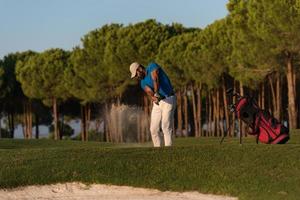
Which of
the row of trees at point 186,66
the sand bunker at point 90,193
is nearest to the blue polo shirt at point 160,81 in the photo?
the sand bunker at point 90,193

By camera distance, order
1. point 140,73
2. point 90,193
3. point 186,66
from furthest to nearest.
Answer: point 186,66 < point 140,73 < point 90,193

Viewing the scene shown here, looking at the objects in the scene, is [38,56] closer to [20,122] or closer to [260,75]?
[20,122]

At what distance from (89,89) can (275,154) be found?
48.6 meters

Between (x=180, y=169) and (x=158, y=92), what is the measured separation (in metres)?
2.79

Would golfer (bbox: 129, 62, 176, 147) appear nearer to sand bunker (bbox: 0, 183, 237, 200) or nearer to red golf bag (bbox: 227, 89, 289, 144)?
red golf bag (bbox: 227, 89, 289, 144)

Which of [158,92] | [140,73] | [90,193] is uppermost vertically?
[140,73]

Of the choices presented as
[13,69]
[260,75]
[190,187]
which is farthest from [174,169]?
[13,69]

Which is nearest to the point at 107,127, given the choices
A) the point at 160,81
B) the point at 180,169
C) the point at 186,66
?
the point at 186,66

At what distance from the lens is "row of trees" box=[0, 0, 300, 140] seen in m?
39.2

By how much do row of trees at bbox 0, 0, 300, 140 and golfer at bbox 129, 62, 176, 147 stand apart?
2266 cm

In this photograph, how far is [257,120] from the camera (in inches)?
601

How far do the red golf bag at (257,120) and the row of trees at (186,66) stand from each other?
Result: 2148cm

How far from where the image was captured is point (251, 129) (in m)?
15.5

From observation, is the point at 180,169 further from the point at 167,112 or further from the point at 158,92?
the point at 158,92
